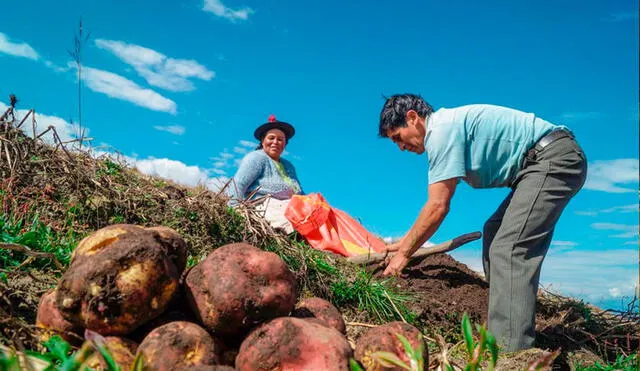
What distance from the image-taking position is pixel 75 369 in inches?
55.5

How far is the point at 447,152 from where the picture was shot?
3.88 meters

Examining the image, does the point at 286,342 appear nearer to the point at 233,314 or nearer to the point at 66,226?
the point at 233,314

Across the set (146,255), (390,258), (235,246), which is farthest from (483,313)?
(146,255)

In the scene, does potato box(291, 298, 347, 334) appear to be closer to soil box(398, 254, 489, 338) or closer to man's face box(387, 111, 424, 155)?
soil box(398, 254, 489, 338)

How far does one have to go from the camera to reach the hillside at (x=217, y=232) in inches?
155

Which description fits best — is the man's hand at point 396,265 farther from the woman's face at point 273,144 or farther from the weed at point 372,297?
the woman's face at point 273,144

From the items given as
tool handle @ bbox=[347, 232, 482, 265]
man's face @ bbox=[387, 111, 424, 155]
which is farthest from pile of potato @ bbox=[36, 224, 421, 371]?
tool handle @ bbox=[347, 232, 482, 265]

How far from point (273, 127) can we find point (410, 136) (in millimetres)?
2717

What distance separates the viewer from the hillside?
3.95 metres

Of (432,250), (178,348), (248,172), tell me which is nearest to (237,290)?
(178,348)

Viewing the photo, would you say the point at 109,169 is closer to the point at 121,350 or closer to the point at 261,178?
the point at 261,178

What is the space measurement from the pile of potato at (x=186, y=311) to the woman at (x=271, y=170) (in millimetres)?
3586

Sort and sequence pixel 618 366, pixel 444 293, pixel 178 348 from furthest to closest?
pixel 444 293 → pixel 618 366 → pixel 178 348

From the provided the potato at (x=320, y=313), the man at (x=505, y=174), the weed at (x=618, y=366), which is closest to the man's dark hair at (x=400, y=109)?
the man at (x=505, y=174)
